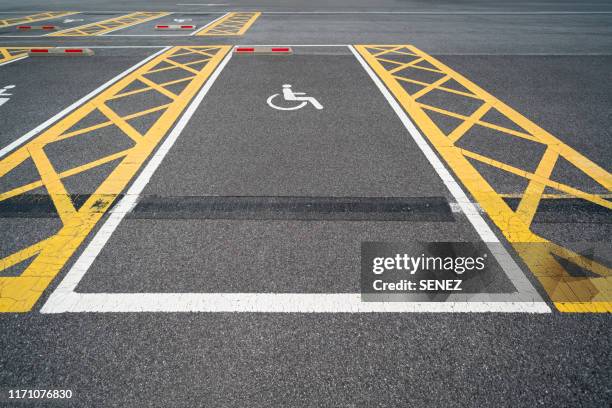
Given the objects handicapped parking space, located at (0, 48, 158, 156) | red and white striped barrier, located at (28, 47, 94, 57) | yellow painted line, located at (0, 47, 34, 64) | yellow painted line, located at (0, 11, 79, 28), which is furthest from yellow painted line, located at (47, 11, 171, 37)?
handicapped parking space, located at (0, 48, 158, 156)

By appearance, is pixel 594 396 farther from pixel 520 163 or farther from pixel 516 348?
pixel 520 163

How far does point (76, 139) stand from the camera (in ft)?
16.4

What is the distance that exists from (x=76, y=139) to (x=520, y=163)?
6.36m

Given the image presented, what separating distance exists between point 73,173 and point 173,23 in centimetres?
1335

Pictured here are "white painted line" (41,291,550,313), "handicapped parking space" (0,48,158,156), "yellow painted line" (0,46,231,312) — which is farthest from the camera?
"handicapped parking space" (0,48,158,156)

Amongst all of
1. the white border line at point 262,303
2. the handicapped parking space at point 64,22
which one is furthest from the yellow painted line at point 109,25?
the white border line at point 262,303

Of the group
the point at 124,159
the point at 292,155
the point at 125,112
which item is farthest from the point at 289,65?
the point at 124,159

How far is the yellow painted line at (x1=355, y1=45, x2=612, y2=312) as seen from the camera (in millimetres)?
2730

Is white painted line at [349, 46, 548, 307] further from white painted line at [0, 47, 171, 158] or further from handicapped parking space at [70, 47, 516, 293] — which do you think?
white painted line at [0, 47, 171, 158]

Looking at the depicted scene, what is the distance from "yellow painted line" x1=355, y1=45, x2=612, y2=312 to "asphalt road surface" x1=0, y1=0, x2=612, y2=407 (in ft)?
0.08

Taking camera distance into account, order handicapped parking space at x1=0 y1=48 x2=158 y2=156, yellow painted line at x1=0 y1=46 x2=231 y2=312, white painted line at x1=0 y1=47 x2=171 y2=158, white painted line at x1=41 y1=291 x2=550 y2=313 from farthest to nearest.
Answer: handicapped parking space at x1=0 y1=48 x2=158 y2=156, white painted line at x1=0 y1=47 x2=171 y2=158, yellow painted line at x1=0 y1=46 x2=231 y2=312, white painted line at x1=41 y1=291 x2=550 y2=313

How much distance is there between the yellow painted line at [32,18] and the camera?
14.2 metres

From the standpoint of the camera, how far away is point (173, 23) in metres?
14.8

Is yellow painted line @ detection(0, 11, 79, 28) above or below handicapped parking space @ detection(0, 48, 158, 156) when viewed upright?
above
